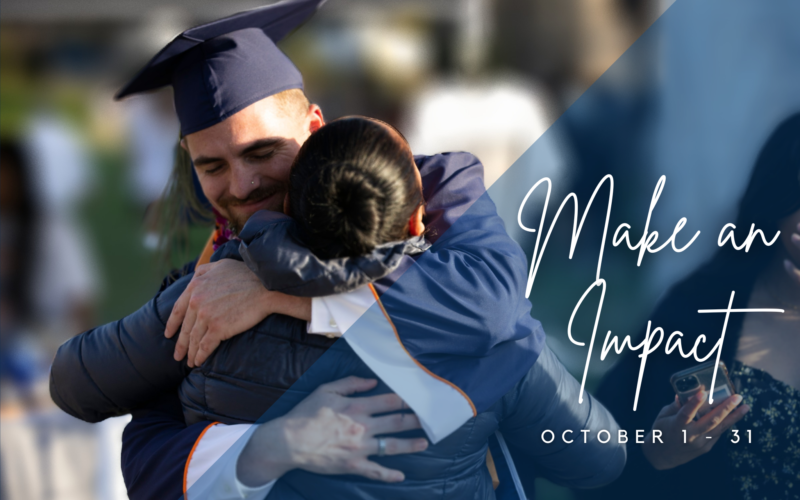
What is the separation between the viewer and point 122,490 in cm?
321

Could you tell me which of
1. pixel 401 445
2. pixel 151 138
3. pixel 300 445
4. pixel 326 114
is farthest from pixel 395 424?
pixel 326 114

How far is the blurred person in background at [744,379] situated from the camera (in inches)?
66.0

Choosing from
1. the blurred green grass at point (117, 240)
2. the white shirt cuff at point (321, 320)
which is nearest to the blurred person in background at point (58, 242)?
the blurred green grass at point (117, 240)

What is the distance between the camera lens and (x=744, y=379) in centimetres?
179

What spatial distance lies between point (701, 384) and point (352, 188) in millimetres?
974

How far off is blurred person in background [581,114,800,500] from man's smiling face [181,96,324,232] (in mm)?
982

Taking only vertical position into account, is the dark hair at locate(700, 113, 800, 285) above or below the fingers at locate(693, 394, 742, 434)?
above

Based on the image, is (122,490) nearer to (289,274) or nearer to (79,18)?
(289,274)

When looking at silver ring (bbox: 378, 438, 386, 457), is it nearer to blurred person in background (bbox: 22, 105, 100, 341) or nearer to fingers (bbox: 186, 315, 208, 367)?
fingers (bbox: 186, 315, 208, 367)

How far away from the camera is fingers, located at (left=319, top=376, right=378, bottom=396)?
4.47 feet

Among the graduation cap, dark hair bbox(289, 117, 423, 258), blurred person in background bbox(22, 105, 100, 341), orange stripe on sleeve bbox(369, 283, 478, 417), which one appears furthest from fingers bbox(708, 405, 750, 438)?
blurred person in background bbox(22, 105, 100, 341)

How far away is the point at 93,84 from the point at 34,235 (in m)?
2.40

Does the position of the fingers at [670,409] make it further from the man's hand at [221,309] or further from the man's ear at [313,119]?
the man's ear at [313,119]

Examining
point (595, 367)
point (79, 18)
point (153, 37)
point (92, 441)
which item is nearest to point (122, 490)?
point (92, 441)
